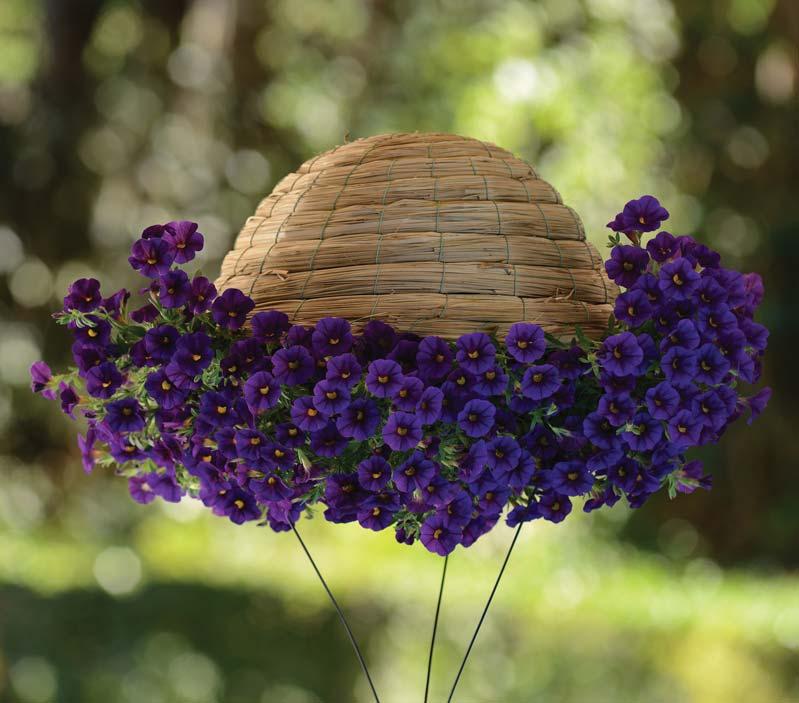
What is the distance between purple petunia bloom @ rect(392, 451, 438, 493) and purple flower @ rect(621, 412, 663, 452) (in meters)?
0.18

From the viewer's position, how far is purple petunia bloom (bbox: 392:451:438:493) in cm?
99

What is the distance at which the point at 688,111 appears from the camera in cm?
489

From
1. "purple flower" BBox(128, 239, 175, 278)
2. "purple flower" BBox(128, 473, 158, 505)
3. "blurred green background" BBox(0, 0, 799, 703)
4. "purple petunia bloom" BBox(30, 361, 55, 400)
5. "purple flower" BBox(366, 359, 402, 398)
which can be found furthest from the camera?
"blurred green background" BBox(0, 0, 799, 703)

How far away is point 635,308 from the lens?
1.02m

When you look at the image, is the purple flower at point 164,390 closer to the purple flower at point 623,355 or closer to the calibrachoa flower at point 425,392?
the calibrachoa flower at point 425,392

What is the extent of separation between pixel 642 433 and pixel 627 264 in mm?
168

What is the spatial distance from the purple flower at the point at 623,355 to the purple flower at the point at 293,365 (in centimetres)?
27

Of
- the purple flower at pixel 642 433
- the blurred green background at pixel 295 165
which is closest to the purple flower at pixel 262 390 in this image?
the purple flower at pixel 642 433

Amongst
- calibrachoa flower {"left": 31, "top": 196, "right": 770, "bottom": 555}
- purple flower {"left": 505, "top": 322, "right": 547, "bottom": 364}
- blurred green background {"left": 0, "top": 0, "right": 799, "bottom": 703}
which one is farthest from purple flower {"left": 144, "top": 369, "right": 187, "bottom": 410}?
blurred green background {"left": 0, "top": 0, "right": 799, "bottom": 703}

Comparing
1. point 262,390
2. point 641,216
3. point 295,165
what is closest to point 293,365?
point 262,390

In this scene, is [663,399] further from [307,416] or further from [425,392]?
[307,416]

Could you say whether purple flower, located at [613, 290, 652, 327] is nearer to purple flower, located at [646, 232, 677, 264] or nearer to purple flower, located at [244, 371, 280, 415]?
purple flower, located at [646, 232, 677, 264]

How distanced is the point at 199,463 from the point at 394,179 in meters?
0.36

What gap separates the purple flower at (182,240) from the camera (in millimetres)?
1078
